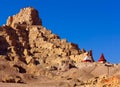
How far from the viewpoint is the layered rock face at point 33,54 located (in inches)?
3137

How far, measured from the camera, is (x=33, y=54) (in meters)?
96.5

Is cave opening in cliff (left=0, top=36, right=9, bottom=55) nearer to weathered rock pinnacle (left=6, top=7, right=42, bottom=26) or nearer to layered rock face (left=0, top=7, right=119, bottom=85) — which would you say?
layered rock face (left=0, top=7, right=119, bottom=85)

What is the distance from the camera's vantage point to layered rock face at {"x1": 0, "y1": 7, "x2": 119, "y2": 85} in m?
79.7

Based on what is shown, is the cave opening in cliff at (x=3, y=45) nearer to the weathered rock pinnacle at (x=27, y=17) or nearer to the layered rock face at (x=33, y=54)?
the layered rock face at (x=33, y=54)

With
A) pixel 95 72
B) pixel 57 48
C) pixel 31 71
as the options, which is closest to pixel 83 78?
pixel 95 72

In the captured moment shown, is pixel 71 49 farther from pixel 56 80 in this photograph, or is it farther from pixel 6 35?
pixel 56 80

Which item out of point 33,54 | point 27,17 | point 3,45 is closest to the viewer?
point 3,45

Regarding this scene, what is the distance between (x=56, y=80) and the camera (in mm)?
73875

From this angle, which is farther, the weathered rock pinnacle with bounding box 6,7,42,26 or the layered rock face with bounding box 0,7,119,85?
the weathered rock pinnacle with bounding box 6,7,42,26

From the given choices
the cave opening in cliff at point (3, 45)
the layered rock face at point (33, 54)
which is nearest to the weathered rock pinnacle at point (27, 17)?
the layered rock face at point (33, 54)

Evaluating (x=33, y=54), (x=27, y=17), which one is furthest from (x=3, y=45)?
(x=27, y=17)

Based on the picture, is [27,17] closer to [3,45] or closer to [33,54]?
[33,54]

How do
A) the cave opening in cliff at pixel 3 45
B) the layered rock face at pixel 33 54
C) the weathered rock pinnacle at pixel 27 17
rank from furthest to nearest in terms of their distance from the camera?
the weathered rock pinnacle at pixel 27 17, the cave opening in cliff at pixel 3 45, the layered rock face at pixel 33 54

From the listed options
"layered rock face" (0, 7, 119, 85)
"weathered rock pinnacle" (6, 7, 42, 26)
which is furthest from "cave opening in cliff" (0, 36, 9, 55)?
"weathered rock pinnacle" (6, 7, 42, 26)
